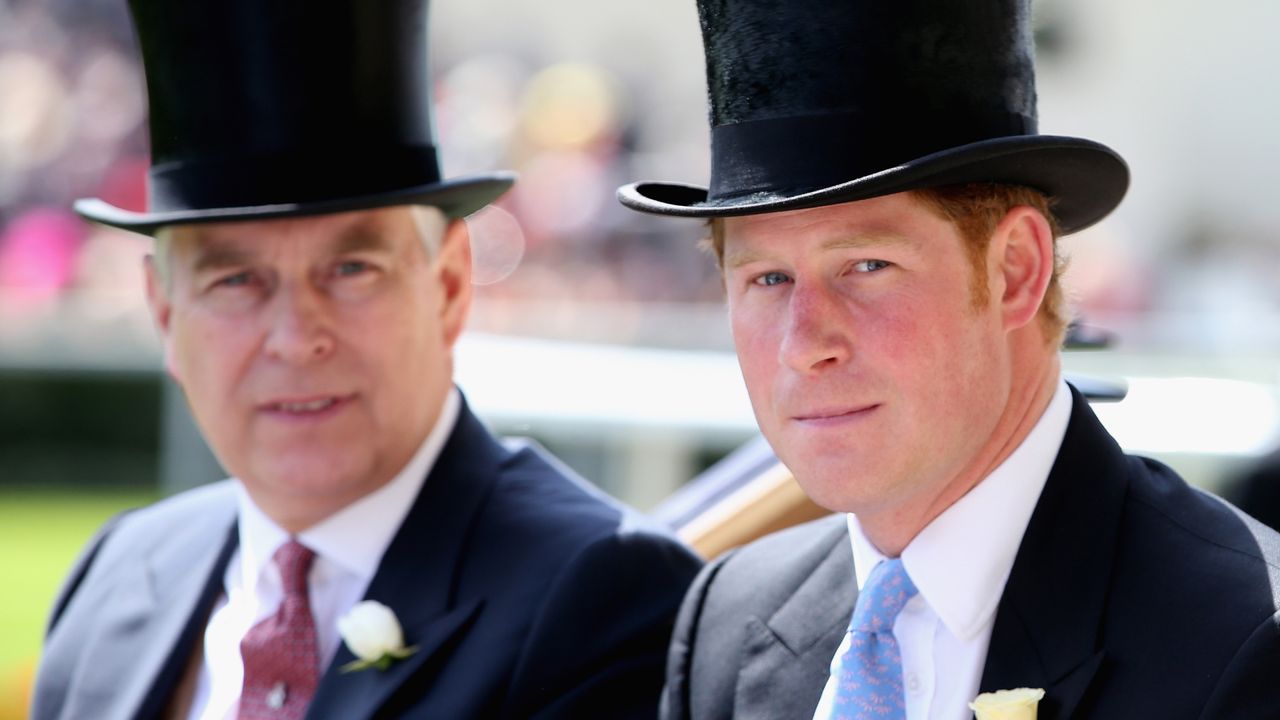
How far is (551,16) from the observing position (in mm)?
18047

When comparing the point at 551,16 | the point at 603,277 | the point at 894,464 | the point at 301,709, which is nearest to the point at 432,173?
the point at 301,709

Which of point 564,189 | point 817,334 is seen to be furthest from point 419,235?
point 564,189

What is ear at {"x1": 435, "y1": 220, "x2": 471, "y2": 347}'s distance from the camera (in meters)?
3.42

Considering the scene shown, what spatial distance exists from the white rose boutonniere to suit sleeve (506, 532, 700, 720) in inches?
9.8

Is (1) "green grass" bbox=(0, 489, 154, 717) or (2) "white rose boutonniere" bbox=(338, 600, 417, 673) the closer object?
(2) "white rose boutonniere" bbox=(338, 600, 417, 673)

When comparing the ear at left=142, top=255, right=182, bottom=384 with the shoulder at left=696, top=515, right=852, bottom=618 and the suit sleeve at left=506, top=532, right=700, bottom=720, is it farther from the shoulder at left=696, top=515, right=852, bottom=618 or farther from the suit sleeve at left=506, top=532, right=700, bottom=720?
the shoulder at left=696, top=515, right=852, bottom=618

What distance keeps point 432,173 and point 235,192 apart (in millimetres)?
422

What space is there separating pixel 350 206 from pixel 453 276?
407mm

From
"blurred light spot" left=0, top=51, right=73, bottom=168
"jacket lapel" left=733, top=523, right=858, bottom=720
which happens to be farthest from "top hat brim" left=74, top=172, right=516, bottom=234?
"blurred light spot" left=0, top=51, right=73, bottom=168

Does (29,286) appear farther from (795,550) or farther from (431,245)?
(795,550)

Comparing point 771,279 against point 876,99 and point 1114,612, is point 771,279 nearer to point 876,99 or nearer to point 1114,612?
point 876,99

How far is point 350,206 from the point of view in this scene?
310cm

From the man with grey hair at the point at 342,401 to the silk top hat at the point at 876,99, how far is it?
998mm

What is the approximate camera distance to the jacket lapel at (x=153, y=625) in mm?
3400
